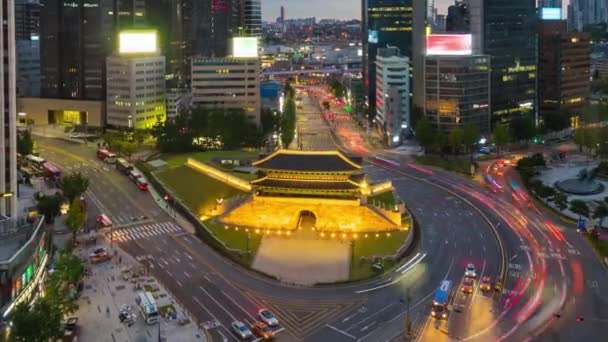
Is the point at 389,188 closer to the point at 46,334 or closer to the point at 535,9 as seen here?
the point at 46,334

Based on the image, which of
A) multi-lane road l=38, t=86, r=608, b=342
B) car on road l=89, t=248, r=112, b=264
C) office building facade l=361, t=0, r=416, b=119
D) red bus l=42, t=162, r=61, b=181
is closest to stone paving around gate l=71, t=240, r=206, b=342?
car on road l=89, t=248, r=112, b=264

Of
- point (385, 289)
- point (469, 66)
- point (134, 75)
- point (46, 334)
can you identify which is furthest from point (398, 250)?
point (134, 75)

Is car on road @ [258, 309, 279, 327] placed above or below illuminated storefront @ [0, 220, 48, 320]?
below

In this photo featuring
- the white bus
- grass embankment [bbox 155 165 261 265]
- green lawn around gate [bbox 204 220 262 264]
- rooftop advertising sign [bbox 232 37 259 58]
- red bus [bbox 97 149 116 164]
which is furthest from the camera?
rooftop advertising sign [bbox 232 37 259 58]

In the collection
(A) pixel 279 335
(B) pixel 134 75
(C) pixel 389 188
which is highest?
(B) pixel 134 75

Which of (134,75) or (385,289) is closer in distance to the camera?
(385,289)

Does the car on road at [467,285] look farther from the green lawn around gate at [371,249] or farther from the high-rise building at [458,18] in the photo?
the high-rise building at [458,18]

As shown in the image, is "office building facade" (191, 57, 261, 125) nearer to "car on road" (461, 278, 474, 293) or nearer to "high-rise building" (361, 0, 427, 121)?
"high-rise building" (361, 0, 427, 121)
